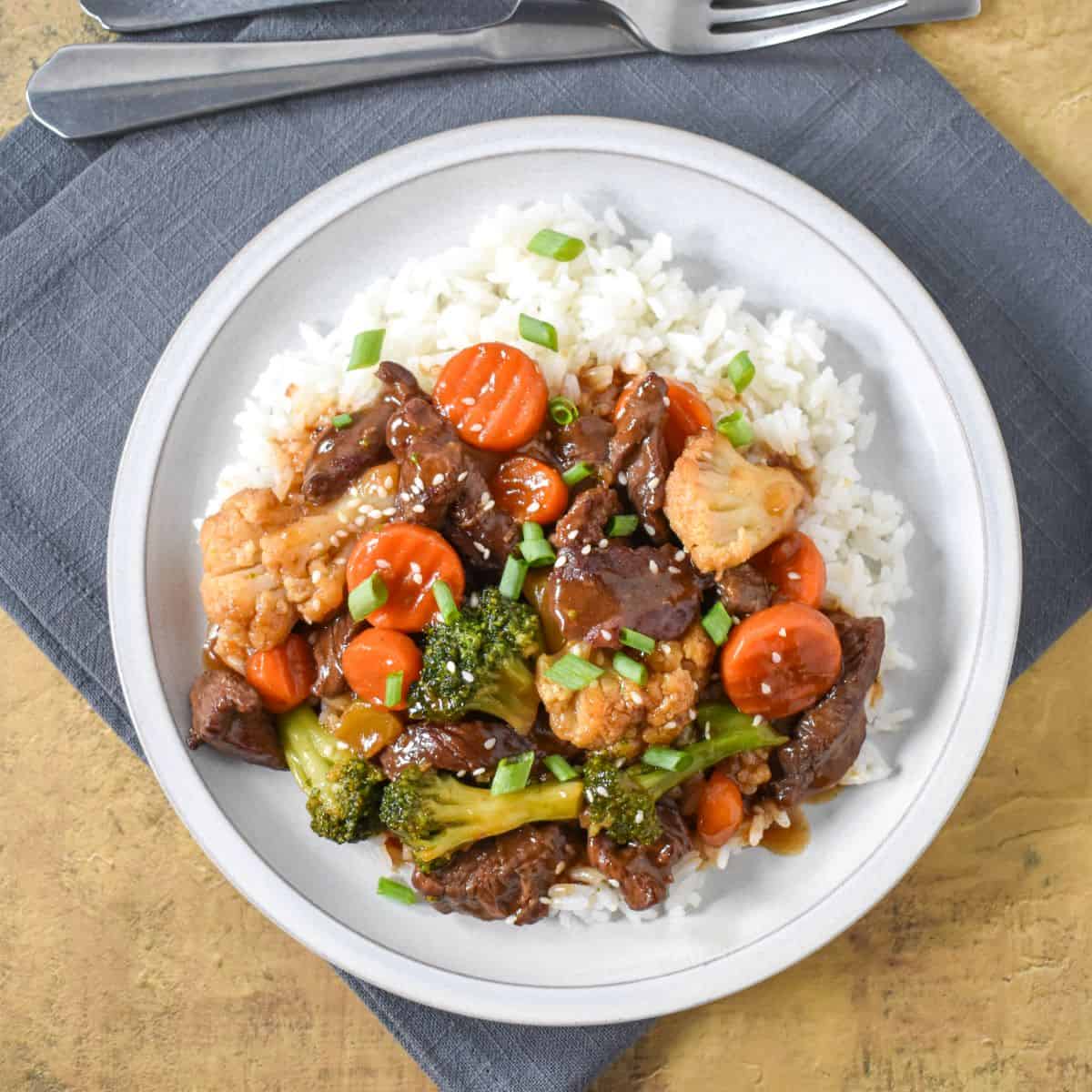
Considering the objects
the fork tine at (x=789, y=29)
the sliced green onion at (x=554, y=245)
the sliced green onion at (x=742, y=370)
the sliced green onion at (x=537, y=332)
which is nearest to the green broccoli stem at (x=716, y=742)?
the sliced green onion at (x=742, y=370)

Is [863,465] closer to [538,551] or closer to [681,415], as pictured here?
[681,415]

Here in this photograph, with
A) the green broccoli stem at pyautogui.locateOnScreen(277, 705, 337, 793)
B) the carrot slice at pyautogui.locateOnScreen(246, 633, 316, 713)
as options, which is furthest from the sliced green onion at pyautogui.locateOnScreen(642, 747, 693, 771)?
the carrot slice at pyautogui.locateOnScreen(246, 633, 316, 713)

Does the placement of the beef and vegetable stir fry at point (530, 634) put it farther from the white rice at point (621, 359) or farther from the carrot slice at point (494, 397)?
the white rice at point (621, 359)

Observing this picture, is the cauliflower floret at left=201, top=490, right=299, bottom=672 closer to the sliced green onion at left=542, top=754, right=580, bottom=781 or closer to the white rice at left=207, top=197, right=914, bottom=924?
the white rice at left=207, top=197, right=914, bottom=924

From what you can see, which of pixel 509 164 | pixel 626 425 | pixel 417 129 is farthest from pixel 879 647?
pixel 417 129

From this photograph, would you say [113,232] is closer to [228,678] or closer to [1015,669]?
[228,678]

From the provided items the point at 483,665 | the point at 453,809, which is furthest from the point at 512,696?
the point at 453,809
